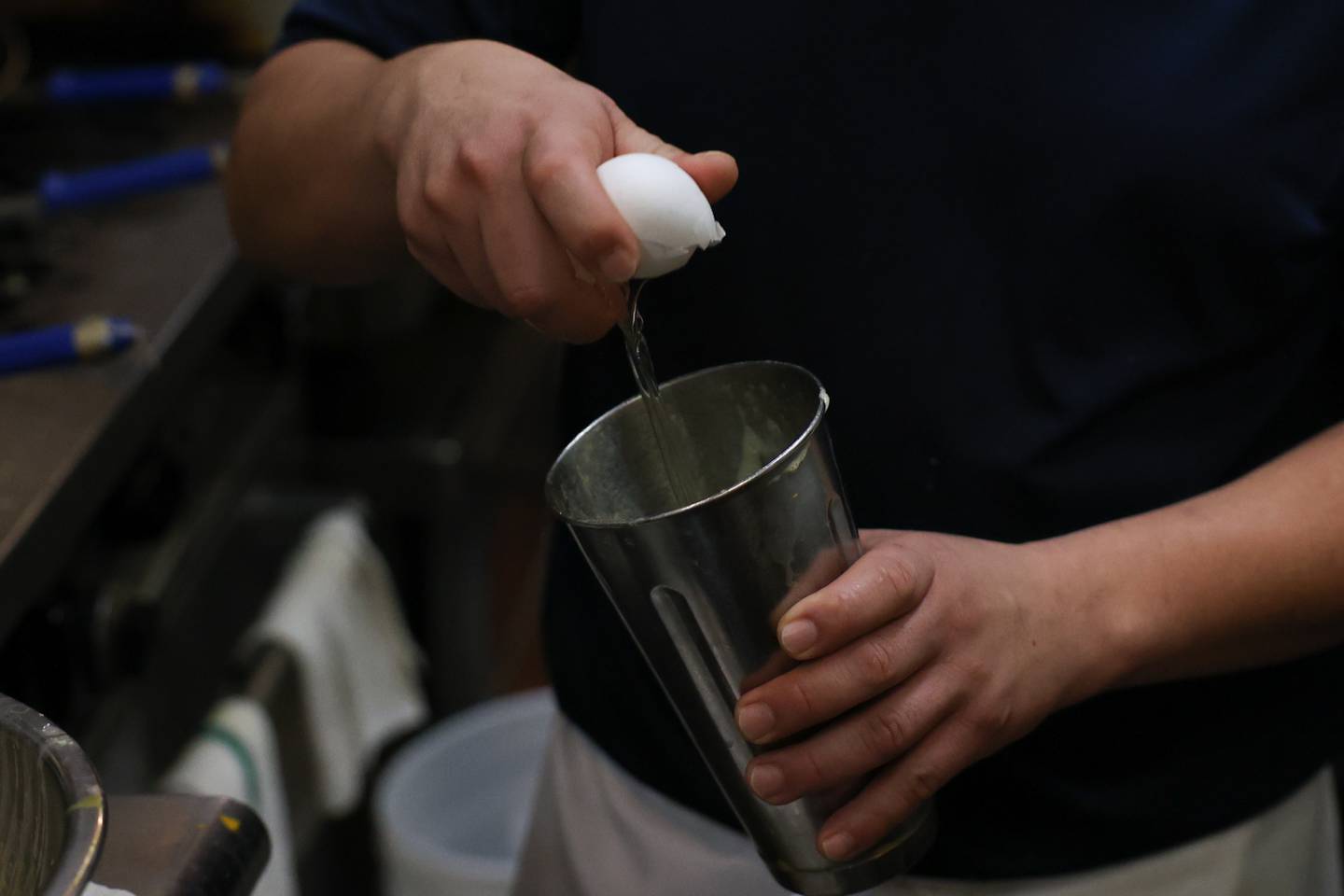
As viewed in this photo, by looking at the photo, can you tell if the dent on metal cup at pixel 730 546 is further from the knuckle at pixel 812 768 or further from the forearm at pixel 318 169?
the forearm at pixel 318 169

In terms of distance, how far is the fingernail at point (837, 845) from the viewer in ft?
2.03

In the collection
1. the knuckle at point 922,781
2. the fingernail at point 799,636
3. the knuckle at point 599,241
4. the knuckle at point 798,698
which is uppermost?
the knuckle at point 599,241

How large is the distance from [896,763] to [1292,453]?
0.25 metres

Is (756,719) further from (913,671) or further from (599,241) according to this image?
(599,241)

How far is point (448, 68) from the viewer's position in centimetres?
64

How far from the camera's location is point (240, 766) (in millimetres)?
1197

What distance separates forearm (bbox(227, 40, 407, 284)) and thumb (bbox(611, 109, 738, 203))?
12cm

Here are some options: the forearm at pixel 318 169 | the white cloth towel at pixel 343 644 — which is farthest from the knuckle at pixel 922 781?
the white cloth towel at pixel 343 644

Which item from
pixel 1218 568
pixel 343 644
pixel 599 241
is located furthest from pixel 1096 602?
pixel 343 644

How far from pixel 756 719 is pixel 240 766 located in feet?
2.44

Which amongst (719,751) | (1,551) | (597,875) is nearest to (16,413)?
(1,551)

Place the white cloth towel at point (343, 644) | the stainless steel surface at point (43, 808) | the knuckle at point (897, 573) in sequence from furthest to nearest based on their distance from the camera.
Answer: the white cloth towel at point (343, 644), the knuckle at point (897, 573), the stainless steel surface at point (43, 808)

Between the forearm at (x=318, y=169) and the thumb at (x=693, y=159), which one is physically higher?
the thumb at (x=693, y=159)

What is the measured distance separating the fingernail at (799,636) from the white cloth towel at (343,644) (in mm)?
893
